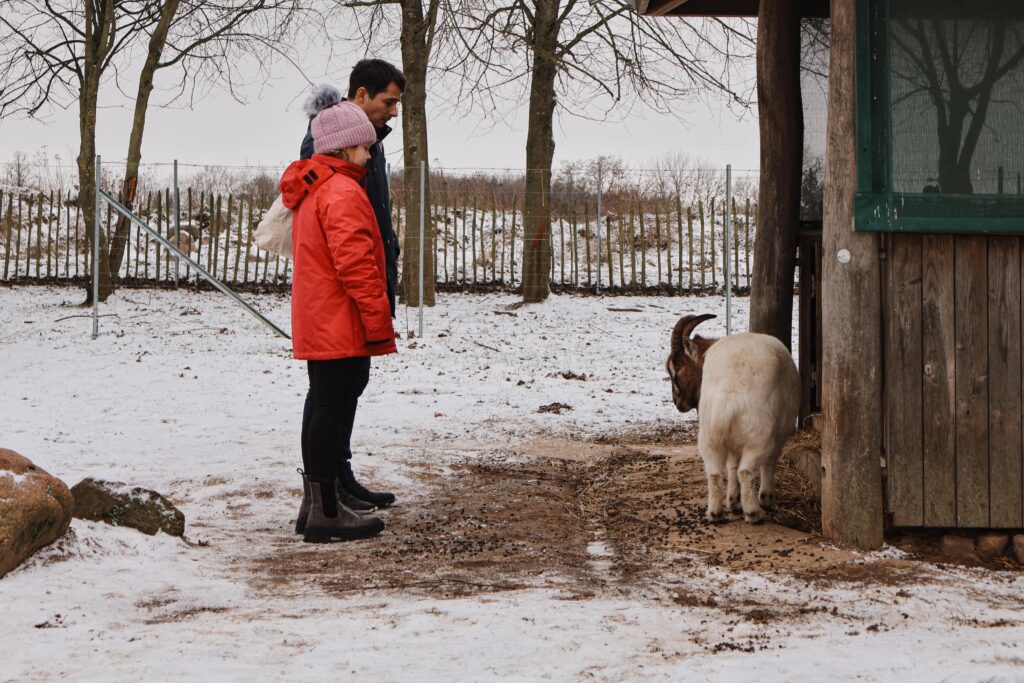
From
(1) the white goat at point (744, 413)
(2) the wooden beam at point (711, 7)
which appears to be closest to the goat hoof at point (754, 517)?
(1) the white goat at point (744, 413)

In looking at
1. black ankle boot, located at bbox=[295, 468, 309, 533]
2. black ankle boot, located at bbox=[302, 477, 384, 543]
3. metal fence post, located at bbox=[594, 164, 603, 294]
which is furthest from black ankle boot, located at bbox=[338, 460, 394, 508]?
metal fence post, located at bbox=[594, 164, 603, 294]

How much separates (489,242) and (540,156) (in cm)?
470

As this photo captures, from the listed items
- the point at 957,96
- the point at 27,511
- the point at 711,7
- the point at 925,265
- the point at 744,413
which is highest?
the point at 711,7

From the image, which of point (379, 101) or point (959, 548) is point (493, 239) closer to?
point (379, 101)

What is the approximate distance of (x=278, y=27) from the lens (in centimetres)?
1923

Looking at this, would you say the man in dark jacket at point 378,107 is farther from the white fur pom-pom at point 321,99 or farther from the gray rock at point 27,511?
the gray rock at point 27,511

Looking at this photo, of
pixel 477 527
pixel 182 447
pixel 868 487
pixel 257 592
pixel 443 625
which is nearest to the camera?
pixel 443 625

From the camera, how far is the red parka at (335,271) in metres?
5.04

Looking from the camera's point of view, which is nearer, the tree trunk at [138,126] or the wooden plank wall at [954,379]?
the wooden plank wall at [954,379]

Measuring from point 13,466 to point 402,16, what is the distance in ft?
46.7

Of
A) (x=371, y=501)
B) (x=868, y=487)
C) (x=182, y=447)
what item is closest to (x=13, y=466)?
(x=371, y=501)

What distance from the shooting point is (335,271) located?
513 cm

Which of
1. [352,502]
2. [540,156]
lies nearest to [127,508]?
[352,502]

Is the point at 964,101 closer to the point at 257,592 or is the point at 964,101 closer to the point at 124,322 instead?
the point at 257,592
